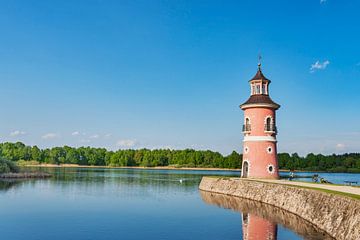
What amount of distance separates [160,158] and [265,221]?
122 metres

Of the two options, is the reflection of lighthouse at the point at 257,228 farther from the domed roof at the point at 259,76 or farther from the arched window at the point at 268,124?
the domed roof at the point at 259,76

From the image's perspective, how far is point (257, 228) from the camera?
2034 cm

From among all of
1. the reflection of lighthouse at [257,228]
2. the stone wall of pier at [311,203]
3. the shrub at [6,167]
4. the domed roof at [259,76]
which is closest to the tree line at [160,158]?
the shrub at [6,167]

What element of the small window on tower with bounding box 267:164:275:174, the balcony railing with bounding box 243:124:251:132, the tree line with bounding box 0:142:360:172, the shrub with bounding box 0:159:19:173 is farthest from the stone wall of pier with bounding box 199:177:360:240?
the tree line with bounding box 0:142:360:172

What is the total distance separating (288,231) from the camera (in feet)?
63.4

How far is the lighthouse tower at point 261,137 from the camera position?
36.3 m

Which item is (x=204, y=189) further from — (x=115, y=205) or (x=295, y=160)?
(x=295, y=160)

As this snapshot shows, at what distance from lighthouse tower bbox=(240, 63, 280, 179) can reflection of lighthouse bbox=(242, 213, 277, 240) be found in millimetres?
13061

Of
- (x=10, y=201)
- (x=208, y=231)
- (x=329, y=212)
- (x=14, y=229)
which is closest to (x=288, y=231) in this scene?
(x=329, y=212)

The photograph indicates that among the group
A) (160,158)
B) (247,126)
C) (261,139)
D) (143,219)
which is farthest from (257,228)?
(160,158)

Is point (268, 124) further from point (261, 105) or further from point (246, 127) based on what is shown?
point (246, 127)

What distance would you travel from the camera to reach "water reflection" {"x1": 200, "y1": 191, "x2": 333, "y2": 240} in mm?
18594

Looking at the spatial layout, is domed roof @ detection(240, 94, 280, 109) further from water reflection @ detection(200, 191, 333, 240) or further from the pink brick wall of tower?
water reflection @ detection(200, 191, 333, 240)

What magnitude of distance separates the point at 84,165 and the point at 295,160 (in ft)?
272
